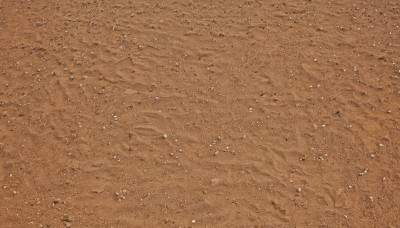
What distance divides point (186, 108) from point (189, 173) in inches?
39.9

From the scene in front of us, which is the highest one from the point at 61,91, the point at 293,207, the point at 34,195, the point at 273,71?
the point at 273,71

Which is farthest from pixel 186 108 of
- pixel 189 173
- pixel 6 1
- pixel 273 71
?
pixel 6 1

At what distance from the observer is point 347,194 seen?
190 inches

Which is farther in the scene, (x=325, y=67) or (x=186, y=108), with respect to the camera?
(x=325, y=67)

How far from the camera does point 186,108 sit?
5703 mm

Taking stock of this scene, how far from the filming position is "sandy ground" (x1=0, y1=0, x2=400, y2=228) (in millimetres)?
4824

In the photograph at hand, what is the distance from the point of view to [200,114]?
5.62m

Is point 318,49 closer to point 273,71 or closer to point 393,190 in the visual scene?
point 273,71

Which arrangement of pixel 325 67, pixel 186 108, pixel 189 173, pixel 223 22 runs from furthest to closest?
1. pixel 223 22
2. pixel 325 67
3. pixel 186 108
4. pixel 189 173

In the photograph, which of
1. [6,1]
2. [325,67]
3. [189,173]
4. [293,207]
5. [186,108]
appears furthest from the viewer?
[6,1]

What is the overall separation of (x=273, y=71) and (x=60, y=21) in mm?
3625

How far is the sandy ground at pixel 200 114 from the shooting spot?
482cm

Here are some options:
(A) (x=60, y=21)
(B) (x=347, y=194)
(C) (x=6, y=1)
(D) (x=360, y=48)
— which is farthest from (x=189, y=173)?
(C) (x=6, y=1)

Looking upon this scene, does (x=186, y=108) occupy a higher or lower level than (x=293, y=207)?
higher
